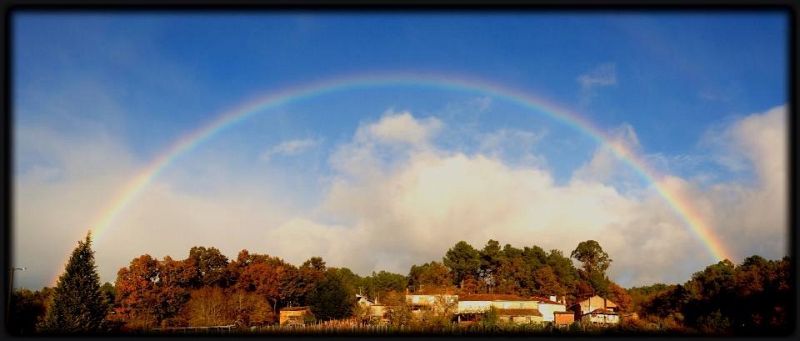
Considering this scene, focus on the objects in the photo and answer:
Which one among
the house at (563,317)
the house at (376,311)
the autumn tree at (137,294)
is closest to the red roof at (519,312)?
the house at (563,317)

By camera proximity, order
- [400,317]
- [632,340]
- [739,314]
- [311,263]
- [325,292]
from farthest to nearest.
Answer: [311,263], [325,292], [400,317], [739,314], [632,340]

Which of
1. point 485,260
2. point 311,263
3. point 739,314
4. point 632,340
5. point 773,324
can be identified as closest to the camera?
point 632,340

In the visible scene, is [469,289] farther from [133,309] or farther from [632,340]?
[632,340]

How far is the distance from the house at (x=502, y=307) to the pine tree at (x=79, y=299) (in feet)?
67.6

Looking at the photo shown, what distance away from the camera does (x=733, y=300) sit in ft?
73.4

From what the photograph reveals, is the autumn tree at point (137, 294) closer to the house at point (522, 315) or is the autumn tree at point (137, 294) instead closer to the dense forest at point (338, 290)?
the dense forest at point (338, 290)

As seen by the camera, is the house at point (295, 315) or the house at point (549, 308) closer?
the house at point (295, 315)

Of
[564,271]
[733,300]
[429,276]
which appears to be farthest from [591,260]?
[733,300]

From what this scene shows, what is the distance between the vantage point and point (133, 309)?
109 feet

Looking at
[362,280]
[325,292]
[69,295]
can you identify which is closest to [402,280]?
[362,280]

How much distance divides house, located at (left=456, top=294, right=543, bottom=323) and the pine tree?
2059 cm

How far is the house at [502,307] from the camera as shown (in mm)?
37963

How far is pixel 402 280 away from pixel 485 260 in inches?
337

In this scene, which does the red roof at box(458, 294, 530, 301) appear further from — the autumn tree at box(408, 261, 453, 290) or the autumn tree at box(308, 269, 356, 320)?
the autumn tree at box(308, 269, 356, 320)
